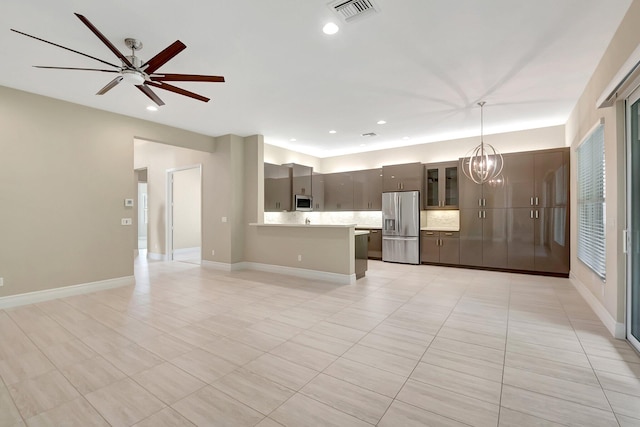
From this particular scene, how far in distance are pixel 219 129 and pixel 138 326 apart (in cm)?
414

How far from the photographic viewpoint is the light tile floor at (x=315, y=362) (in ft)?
5.91

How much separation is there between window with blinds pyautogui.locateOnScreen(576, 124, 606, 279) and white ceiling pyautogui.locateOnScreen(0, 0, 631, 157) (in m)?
0.90

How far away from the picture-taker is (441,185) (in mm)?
6723

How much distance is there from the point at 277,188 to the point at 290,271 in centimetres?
217

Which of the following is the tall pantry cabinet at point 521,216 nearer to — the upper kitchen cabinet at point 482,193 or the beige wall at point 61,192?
the upper kitchen cabinet at point 482,193

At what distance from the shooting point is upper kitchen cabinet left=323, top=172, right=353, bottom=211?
8.09 m

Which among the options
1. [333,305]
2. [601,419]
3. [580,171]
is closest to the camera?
[601,419]

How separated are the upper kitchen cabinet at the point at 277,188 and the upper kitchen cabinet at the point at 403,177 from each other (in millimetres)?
2475

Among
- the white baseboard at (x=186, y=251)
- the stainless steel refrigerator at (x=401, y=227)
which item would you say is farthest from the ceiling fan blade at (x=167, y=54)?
the white baseboard at (x=186, y=251)

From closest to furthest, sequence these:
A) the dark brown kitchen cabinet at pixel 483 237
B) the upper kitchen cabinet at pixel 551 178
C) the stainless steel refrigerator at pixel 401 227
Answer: the upper kitchen cabinet at pixel 551 178, the dark brown kitchen cabinet at pixel 483 237, the stainless steel refrigerator at pixel 401 227

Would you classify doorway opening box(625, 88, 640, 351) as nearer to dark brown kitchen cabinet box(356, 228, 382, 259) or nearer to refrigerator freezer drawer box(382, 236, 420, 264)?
refrigerator freezer drawer box(382, 236, 420, 264)

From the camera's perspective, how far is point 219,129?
6.01 meters

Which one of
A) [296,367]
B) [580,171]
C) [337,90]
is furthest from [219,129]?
[580,171]

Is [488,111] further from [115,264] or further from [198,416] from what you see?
[115,264]
